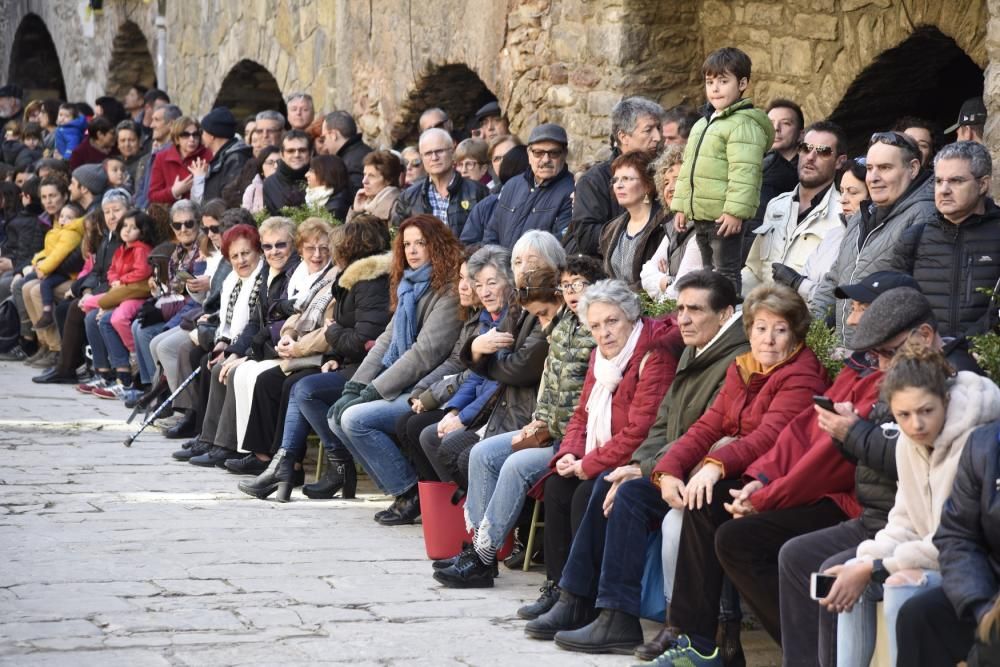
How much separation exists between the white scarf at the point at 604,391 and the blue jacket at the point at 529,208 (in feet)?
6.52

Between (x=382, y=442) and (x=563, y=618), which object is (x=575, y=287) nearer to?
(x=563, y=618)

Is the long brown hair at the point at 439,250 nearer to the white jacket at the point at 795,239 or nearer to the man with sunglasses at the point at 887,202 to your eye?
the white jacket at the point at 795,239

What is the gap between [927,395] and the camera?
168 inches

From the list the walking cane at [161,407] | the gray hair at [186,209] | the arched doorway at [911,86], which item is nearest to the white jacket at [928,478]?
the arched doorway at [911,86]

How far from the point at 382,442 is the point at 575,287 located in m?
1.66

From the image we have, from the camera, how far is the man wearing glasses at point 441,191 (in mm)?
8789

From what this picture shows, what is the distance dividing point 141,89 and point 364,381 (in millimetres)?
12831

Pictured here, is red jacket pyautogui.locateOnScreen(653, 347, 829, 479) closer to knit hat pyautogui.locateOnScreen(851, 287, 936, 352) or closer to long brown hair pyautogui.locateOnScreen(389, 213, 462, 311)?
knit hat pyautogui.locateOnScreen(851, 287, 936, 352)

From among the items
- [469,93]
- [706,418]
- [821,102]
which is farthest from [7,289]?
[706,418]

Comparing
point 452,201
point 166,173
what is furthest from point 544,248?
point 166,173

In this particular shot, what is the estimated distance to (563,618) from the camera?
18.0 feet

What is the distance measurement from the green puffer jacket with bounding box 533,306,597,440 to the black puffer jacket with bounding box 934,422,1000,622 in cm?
217

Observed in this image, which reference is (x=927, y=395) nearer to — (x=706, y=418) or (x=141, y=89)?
(x=706, y=418)

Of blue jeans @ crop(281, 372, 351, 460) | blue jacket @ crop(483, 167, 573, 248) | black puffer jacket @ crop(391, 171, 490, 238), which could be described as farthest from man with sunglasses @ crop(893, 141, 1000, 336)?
black puffer jacket @ crop(391, 171, 490, 238)
